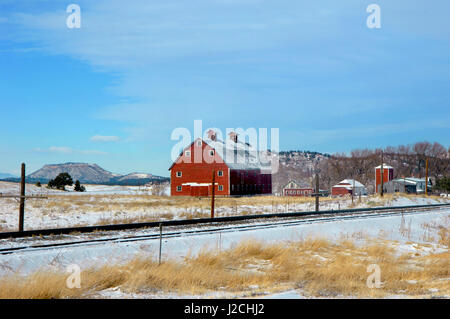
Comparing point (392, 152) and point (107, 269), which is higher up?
point (392, 152)

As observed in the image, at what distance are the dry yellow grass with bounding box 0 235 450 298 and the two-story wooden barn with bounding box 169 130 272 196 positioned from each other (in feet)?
138

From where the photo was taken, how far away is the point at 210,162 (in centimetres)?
5609

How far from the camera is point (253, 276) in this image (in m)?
9.71

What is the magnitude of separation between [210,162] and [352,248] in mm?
42241

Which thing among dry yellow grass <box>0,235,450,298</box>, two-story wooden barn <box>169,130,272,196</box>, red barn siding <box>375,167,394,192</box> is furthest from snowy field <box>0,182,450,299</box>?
red barn siding <box>375,167,394,192</box>

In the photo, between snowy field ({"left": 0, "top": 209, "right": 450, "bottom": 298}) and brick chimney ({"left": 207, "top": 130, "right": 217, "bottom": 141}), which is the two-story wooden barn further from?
snowy field ({"left": 0, "top": 209, "right": 450, "bottom": 298})

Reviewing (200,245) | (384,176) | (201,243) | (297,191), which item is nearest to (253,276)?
(200,245)

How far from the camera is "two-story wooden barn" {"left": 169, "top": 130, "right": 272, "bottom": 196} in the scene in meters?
55.0

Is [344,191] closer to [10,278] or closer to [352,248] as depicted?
[352,248]

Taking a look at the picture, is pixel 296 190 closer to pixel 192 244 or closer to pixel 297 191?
pixel 297 191

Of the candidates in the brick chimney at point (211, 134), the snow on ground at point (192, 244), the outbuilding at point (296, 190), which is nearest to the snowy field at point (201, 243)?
the snow on ground at point (192, 244)
